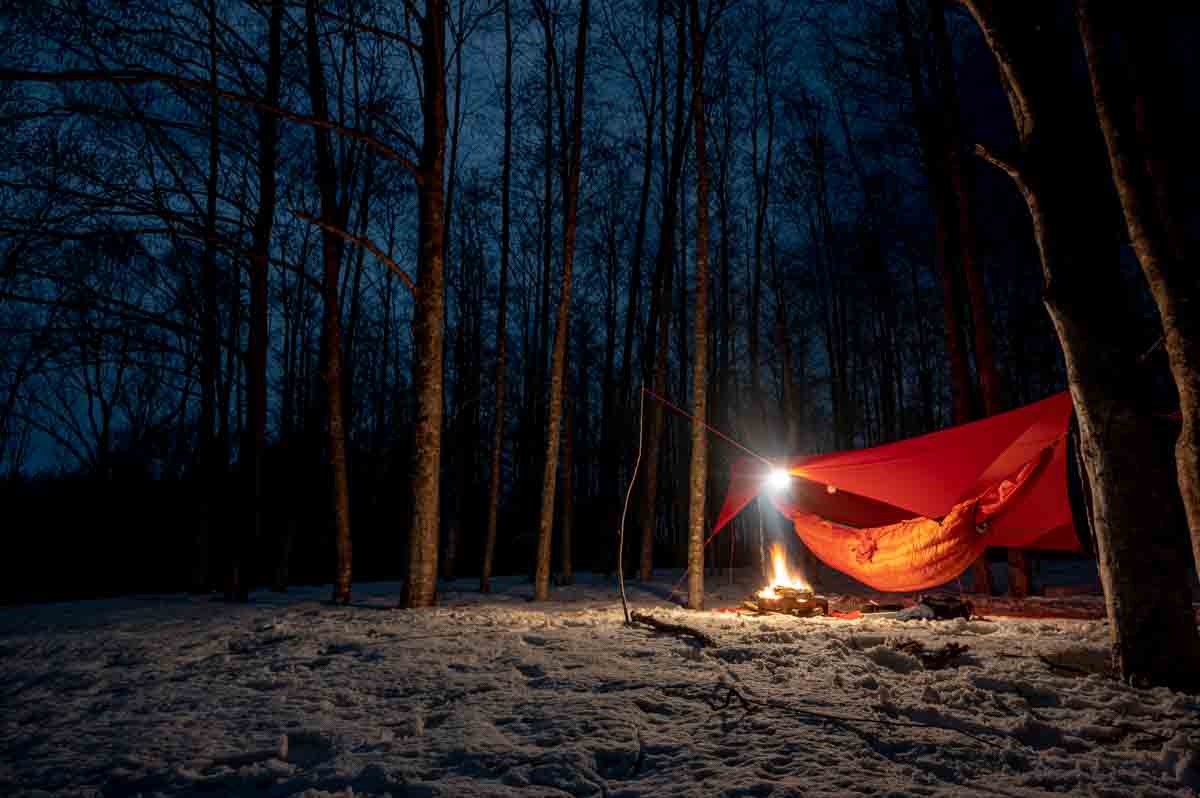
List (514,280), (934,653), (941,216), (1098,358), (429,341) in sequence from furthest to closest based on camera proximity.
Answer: (514,280), (941,216), (429,341), (934,653), (1098,358)

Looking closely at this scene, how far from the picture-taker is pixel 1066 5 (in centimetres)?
480

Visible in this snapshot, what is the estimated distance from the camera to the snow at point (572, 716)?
5.08ft

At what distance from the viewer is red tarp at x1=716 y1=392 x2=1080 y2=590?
4297 millimetres

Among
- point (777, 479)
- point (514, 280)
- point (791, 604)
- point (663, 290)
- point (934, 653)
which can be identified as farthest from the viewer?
point (514, 280)

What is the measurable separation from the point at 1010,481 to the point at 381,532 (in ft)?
44.3

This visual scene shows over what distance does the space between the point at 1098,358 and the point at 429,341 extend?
14.0ft

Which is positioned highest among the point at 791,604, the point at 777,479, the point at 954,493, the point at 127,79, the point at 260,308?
the point at 127,79

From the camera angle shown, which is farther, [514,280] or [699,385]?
[514,280]

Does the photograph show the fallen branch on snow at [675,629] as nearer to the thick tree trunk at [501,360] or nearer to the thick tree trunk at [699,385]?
the thick tree trunk at [699,385]

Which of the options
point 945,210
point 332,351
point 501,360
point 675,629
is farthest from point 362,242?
point 945,210

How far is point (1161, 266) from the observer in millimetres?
2115

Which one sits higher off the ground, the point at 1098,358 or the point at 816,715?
the point at 1098,358

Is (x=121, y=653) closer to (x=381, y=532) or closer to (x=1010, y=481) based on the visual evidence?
(x=1010, y=481)

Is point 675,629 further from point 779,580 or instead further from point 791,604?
point 779,580
